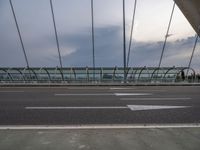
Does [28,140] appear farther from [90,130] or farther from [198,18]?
[198,18]

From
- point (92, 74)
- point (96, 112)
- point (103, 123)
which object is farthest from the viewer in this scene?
point (92, 74)

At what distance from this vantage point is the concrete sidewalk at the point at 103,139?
479 cm

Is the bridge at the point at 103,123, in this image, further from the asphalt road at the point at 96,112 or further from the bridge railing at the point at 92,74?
the bridge railing at the point at 92,74

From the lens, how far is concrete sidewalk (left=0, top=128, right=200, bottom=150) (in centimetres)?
479

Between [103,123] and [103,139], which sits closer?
[103,139]

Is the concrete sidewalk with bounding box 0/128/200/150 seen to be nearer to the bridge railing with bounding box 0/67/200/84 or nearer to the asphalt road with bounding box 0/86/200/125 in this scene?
the asphalt road with bounding box 0/86/200/125

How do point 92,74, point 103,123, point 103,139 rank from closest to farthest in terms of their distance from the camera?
point 103,139, point 103,123, point 92,74

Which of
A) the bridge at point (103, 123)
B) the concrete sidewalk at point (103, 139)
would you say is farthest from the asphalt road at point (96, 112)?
the concrete sidewalk at point (103, 139)

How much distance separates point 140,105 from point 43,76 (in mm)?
11609

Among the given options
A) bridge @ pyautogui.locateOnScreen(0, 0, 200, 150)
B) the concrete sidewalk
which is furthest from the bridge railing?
the concrete sidewalk

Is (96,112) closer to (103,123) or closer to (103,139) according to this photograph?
(103,123)

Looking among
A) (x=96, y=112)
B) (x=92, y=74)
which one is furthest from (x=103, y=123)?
(x=92, y=74)

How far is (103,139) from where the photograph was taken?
5234mm

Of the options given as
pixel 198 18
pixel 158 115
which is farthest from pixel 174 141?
pixel 158 115
